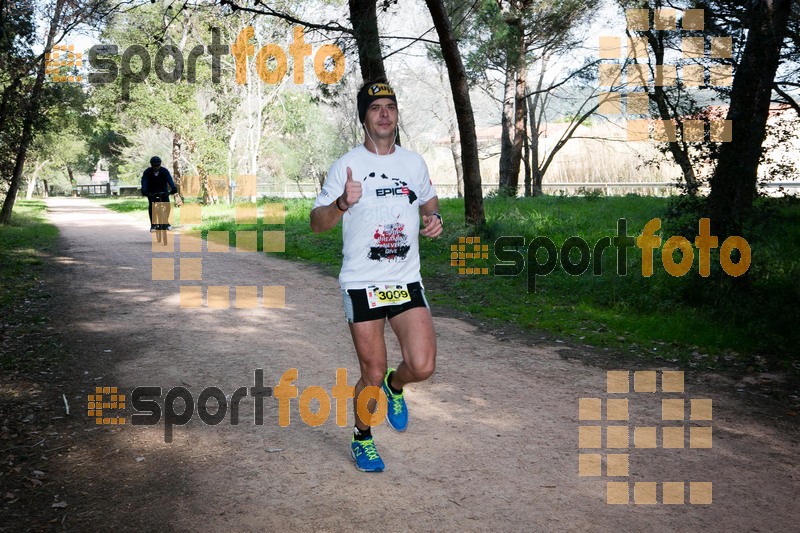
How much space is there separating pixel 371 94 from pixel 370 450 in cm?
238

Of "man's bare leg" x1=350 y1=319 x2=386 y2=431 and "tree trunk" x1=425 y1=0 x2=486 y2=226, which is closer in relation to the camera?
"man's bare leg" x1=350 y1=319 x2=386 y2=431

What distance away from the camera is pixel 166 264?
559 inches

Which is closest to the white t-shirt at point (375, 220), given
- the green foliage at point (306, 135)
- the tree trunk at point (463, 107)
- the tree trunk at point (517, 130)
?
the tree trunk at point (463, 107)

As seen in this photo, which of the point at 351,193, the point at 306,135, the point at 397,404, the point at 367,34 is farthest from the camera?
the point at 306,135

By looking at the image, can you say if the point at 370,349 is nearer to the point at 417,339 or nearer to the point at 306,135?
the point at 417,339

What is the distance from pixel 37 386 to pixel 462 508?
4.44 m

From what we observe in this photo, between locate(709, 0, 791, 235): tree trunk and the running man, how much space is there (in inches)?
269

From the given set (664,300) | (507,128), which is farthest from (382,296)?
(507,128)

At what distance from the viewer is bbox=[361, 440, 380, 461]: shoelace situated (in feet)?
14.3

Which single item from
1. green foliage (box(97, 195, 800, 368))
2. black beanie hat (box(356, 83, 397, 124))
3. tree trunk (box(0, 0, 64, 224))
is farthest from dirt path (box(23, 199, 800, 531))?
tree trunk (box(0, 0, 64, 224))

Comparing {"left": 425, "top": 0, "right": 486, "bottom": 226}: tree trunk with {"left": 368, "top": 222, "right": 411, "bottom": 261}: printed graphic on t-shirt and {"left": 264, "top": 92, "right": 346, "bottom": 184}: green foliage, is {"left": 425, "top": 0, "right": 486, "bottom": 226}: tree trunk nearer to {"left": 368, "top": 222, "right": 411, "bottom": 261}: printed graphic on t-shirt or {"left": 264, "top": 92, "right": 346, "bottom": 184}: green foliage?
{"left": 368, "top": 222, "right": 411, "bottom": 261}: printed graphic on t-shirt

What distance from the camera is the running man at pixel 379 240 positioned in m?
4.19

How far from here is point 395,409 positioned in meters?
4.83

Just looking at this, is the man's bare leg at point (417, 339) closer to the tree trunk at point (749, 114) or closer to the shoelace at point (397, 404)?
the shoelace at point (397, 404)
